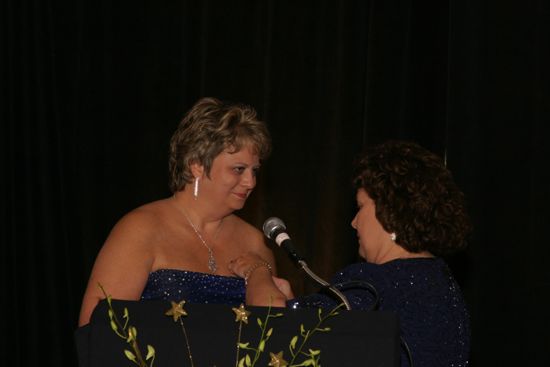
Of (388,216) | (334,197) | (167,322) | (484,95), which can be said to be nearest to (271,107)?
(334,197)

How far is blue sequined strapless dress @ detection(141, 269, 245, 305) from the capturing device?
272 cm

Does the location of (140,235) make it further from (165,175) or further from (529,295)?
(529,295)

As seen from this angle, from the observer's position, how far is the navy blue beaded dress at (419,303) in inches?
82.4

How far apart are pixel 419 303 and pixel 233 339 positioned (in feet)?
2.86

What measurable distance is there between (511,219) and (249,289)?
185 centimetres

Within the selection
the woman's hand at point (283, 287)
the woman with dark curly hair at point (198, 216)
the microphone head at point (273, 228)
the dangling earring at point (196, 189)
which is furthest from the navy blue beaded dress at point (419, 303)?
the dangling earring at point (196, 189)

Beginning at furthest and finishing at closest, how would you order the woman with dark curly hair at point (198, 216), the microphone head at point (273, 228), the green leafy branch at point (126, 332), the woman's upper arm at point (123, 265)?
the woman with dark curly hair at point (198, 216) → the woman's upper arm at point (123, 265) → the microphone head at point (273, 228) → the green leafy branch at point (126, 332)

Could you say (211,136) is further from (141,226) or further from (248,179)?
(141,226)

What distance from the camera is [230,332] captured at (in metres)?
1.38

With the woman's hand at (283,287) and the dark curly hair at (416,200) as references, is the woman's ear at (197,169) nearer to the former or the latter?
the woman's hand at (283,287)

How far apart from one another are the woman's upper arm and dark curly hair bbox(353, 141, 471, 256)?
0.76 m

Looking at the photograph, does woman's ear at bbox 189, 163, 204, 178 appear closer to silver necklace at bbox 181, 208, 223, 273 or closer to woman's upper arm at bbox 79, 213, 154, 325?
silver necklace at bbox 181, 208, 223, 273

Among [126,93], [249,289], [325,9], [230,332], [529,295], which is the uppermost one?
[325,9]

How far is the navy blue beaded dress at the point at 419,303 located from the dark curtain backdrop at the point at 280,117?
1.90 meters
